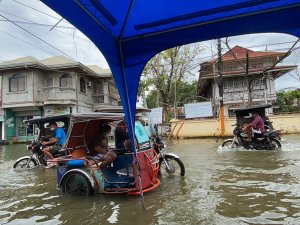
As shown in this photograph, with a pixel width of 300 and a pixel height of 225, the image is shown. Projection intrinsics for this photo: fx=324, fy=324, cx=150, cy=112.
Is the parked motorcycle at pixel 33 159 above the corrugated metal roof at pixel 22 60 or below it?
below

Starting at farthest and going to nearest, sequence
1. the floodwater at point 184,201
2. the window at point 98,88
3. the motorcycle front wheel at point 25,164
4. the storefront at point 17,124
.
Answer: the window at point 98,88 → the storefront at point 17,124 → the motorcycle front wheel at point 25,164 → the floodwater at point 184,201

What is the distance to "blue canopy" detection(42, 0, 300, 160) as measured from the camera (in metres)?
3.99

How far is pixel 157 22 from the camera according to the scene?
4.49 meters

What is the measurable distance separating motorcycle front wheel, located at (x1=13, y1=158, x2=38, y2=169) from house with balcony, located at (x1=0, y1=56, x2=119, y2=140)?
16005 mm

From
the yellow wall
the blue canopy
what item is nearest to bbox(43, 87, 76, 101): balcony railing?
the yellow wall

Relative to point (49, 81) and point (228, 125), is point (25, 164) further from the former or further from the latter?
point (49, 81)

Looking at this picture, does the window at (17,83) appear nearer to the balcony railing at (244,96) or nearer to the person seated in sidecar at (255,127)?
the balcony railing at (244,96)

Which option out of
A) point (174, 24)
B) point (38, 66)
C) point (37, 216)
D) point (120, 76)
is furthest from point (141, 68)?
point (38, 66)

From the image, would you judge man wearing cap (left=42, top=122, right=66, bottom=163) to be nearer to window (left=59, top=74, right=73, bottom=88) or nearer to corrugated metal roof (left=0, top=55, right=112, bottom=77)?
corrugated metal roof (left=0, top=55, right=112, bottom=77)

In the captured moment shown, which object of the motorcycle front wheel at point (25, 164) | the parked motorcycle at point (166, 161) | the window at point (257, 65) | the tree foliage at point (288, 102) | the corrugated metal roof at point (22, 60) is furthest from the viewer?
the window at point (257, 65)

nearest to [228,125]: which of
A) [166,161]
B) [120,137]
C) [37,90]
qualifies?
[166,161]

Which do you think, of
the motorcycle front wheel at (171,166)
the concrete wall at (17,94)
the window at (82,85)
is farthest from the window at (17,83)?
the motorcycle front wheel at (171,166)

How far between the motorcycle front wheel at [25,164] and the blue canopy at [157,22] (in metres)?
7.32

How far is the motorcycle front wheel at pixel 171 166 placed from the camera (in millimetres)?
8623
